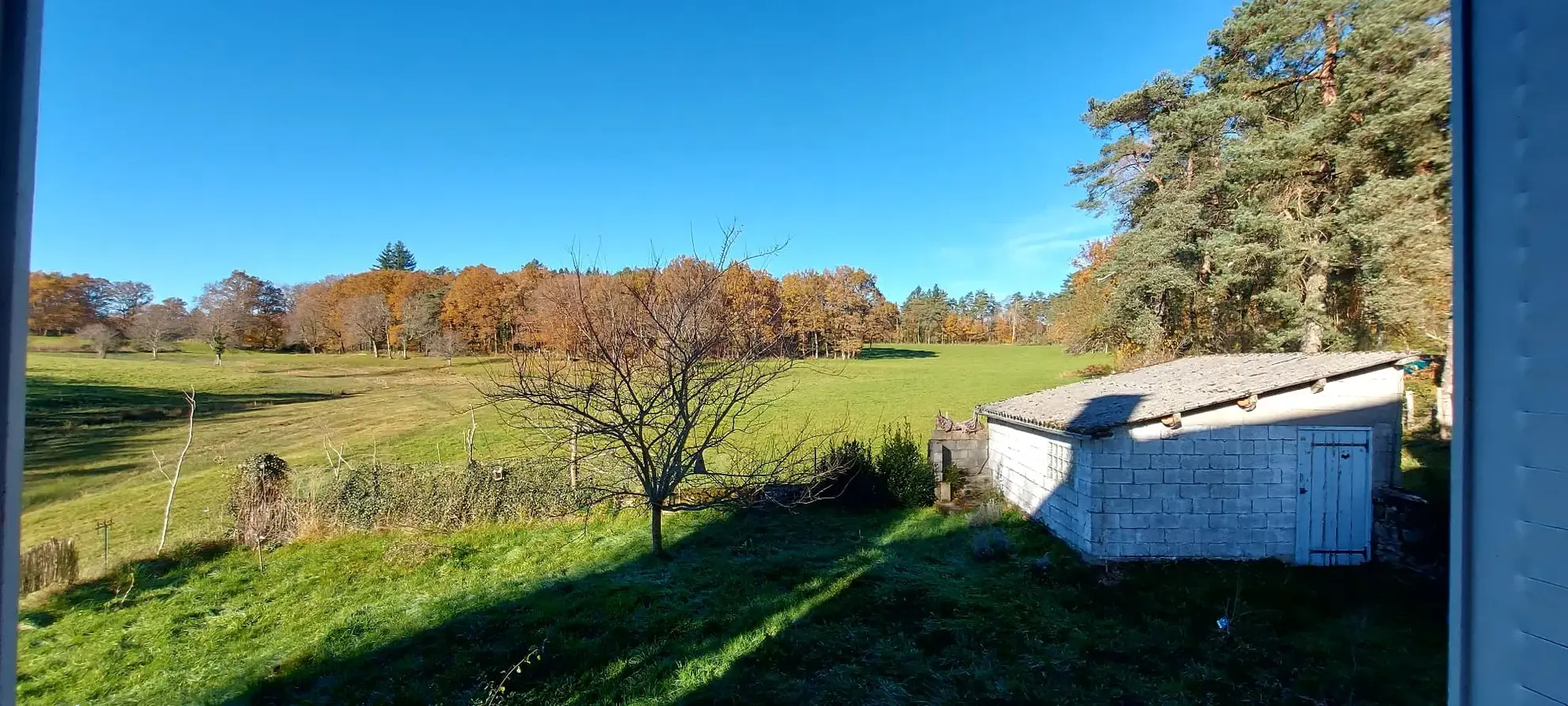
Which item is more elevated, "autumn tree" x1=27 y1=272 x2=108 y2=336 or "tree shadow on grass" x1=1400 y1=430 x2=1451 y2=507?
"autumn tree" x1=27 y1=272 x2=108 y2=336

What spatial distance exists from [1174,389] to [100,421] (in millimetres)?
23874

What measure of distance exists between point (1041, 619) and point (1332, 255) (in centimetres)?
1112

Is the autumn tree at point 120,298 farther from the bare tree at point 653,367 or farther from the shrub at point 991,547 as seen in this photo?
the shrub at point 991,547

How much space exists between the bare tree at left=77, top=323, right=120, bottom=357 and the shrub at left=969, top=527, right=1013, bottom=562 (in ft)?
27.5

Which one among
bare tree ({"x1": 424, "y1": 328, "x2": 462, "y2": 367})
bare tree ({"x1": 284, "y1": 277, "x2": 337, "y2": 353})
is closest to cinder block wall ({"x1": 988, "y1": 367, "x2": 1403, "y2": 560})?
bare tree ({"x1": 424, "y1": 328, "x2": 462, "y2": 367})

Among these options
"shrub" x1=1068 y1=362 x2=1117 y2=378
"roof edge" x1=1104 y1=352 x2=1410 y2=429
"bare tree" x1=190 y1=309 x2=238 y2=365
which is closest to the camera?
"roof edge" x1=1104 y1=352 x2=1410 y2=429

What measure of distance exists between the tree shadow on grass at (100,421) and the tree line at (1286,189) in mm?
21770

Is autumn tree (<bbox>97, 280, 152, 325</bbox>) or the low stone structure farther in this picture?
the low stone structure

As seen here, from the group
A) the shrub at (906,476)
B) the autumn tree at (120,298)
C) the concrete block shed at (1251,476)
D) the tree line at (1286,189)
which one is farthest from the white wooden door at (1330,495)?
the autumn tree at (120,298)

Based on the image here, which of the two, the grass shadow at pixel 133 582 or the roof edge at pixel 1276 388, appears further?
the roof edge at pixel 1276 388

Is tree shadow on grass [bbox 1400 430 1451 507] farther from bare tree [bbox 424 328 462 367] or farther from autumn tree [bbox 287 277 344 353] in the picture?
autumn tree [bbox 287 277 344 353]

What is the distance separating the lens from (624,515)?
8805mm

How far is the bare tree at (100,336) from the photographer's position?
3.81 metres

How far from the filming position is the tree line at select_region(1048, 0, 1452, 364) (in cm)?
875
